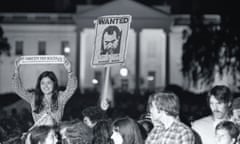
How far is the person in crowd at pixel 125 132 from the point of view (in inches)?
214

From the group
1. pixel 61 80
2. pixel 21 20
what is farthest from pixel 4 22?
pixel 61 80

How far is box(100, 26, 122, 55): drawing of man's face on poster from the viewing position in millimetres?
8095

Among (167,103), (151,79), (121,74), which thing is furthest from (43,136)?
(151,79)

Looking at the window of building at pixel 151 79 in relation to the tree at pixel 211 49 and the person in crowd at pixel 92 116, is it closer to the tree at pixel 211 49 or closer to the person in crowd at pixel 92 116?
the tree at pixel 211 49

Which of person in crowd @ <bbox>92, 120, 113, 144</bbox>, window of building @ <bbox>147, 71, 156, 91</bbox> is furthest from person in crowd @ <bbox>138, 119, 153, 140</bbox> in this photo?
window of building @ <bbox>147, 71, 156, 91</bbox>

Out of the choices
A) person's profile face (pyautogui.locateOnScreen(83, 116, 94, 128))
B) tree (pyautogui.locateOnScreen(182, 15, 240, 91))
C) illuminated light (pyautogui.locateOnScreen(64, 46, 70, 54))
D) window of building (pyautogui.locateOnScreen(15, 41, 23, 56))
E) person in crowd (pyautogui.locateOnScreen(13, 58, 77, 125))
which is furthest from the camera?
window of building (pyautogui.locateOnScreen(15, 41, 23, 56))

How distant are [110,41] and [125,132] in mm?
2951

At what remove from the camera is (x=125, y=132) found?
17.8 feet

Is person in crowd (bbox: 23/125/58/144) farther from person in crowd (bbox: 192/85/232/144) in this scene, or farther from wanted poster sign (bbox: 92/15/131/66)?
wanted poster sign (bbox: 92/15/131/66)

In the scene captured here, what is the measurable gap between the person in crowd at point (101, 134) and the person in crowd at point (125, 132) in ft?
1.00

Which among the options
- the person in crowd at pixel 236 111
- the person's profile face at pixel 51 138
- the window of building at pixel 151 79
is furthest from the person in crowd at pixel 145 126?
the window of building at pixel 151 79

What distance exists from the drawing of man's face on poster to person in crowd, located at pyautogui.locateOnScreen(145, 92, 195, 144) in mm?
2869

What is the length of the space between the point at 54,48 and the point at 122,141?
53.1 meters

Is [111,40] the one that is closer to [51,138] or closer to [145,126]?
[145,126]
